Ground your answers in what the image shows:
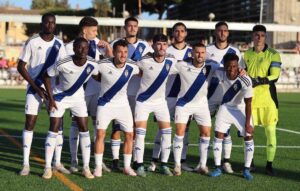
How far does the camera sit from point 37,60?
7.80m

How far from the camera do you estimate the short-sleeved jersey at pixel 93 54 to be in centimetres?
841

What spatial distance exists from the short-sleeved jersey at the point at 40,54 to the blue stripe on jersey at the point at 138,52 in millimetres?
1203

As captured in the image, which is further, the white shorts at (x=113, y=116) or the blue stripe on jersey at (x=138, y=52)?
the blue stripe on jersey at (x=138, y=52)

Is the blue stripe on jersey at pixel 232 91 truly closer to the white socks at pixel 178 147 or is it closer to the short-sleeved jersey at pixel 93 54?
the white socks at pixel 178 147

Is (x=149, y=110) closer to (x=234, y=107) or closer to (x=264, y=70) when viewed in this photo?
(x=234, y=107)

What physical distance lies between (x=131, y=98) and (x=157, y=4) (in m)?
50.2

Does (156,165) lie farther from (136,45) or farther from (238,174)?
(136,45)

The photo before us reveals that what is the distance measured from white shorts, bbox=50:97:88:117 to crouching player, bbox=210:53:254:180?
206 cm

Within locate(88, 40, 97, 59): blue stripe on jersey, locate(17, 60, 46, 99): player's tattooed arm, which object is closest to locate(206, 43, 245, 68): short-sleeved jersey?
locate(88, 40, 97, 59): blue stripe on jersey

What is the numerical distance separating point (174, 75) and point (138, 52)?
2.36ft

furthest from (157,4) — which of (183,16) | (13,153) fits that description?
(13,153)

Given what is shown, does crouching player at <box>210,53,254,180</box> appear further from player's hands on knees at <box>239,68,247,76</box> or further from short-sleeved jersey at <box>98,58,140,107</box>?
short-sleeved jersey at <box>98,58,140,107</box>

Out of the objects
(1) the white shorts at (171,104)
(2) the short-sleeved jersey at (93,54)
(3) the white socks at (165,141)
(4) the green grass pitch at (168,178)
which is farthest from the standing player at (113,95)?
(1) the white shorts at (171,104)

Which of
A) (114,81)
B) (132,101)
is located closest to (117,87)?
(114,81)
